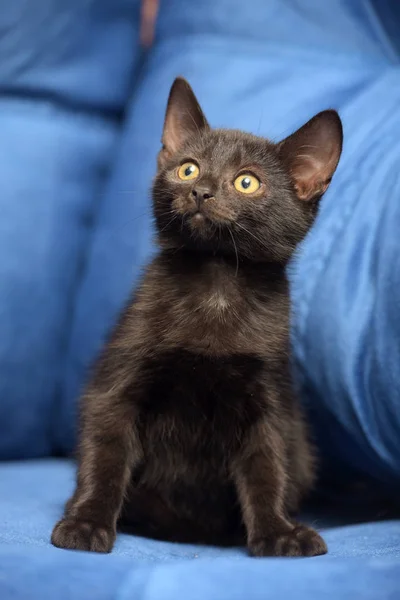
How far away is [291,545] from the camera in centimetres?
117

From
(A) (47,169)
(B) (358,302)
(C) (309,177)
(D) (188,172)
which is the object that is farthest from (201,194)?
(A) (47,169)

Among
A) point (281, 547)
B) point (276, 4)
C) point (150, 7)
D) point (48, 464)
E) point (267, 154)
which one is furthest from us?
point (150, 7)

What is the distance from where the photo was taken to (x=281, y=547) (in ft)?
3.84

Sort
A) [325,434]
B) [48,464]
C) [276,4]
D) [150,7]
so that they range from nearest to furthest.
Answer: [325,434] → [48,464] → [276,4] → [150,7]

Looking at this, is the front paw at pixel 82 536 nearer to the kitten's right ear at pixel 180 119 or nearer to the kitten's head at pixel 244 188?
the kitten's head at pixel 244 188

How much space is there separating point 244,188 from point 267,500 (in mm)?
498

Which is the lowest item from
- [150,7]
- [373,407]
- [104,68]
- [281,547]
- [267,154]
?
[281,547]

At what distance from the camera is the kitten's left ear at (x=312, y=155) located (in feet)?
4.51

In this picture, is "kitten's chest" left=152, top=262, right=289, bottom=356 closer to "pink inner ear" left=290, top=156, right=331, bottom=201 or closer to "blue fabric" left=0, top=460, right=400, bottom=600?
"pink inner ear" left=290, top=156, right=331, bottom=201

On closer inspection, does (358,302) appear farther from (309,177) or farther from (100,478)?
(100,478)

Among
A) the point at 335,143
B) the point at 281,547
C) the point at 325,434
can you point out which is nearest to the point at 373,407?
the point at 325,434

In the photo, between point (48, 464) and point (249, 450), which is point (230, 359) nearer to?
point (249, 450)

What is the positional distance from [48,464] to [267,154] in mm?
875

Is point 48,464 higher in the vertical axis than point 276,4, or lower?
lower
